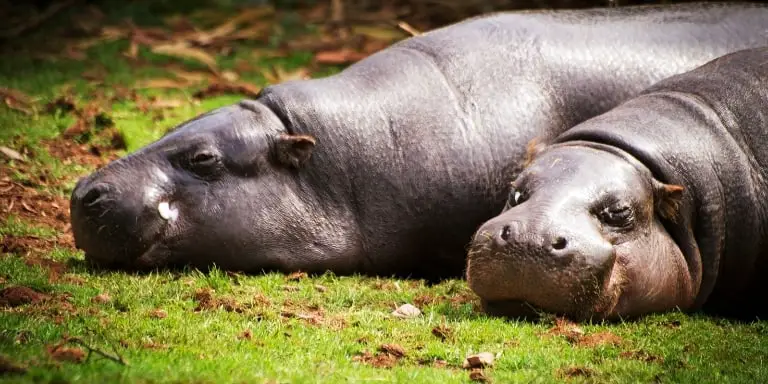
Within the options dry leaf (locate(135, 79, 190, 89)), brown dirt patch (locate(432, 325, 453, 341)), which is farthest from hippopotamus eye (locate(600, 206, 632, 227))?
dry leaf (locate(135, 79, 190, 89))

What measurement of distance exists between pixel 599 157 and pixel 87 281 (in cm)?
303

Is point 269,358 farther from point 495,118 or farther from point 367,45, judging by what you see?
point 367,45

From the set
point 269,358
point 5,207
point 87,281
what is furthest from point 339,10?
point 269,358

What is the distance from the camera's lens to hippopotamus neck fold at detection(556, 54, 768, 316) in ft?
24.2

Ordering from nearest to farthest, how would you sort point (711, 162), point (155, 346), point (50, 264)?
point (155, 346)
point (711, 162)
point (50, 264)

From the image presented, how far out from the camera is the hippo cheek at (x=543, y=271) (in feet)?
21.7

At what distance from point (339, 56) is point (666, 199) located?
7009mm

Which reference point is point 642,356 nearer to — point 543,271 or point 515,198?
point 543,271

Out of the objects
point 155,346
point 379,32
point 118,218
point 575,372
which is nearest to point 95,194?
point 118,218

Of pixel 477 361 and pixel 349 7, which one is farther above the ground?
pixel 477 361

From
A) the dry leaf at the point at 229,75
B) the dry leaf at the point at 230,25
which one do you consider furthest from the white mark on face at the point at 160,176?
the dry leaf at the point at 230,25

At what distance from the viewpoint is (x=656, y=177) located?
24.1ft

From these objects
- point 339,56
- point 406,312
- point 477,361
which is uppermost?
point 477,361

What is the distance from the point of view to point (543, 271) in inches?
261
